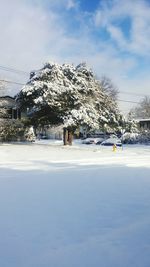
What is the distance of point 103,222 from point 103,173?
6730 mm

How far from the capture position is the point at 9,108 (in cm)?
3647

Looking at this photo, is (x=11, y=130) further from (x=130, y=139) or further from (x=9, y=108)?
(x=130, y=139)

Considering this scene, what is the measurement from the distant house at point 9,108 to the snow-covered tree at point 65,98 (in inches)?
91.4

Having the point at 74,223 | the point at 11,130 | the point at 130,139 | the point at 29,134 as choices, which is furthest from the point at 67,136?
the point at 74,223

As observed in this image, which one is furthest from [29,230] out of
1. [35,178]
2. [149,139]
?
[149,139]

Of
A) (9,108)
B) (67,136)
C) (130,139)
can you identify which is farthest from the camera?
(130,139)

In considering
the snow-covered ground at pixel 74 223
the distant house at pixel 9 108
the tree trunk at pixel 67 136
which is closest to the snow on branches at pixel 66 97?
the tree trunk at pixel 67 136

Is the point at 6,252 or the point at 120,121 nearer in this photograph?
the point at 6,252

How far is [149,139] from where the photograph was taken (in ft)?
159

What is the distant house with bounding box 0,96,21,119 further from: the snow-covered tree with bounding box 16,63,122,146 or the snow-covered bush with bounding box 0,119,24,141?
the snow-covered tree with bounding box 16,63,122,146

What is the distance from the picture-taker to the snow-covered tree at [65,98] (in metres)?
30.5

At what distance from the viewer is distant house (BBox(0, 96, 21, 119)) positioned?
33906mm

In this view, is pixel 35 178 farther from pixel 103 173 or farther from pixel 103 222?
pixel 103 222

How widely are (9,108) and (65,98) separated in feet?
24.8
